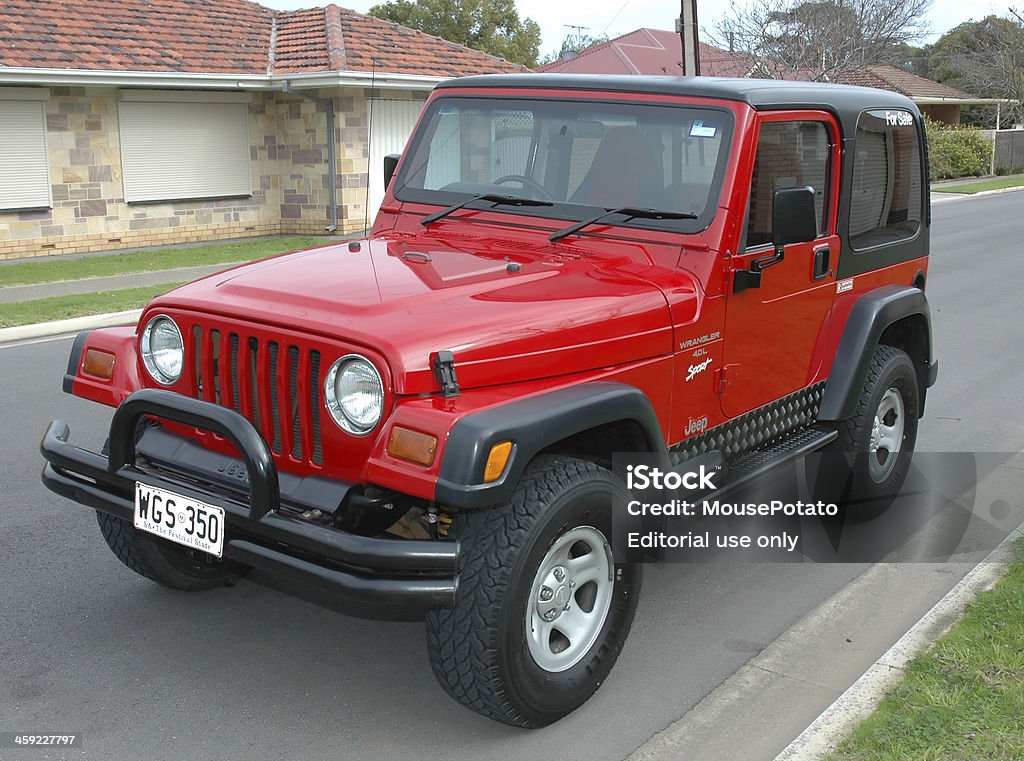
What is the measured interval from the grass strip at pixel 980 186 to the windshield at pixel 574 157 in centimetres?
3034

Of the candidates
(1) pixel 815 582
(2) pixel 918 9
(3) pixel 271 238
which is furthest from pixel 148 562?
(2) pixel 918 9

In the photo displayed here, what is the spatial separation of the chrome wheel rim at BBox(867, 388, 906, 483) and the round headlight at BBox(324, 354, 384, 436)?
3014mm

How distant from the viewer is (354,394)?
3.46m

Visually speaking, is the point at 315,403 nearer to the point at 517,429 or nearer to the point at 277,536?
the point at 277,536

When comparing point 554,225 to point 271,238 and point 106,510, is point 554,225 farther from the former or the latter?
point 271,238

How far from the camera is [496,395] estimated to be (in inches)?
137

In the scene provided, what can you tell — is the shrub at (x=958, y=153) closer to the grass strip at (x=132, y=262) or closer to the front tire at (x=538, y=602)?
the grass strip at (x=132, y=262)

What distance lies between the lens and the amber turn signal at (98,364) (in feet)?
13.8

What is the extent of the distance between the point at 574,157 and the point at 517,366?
4.99ft

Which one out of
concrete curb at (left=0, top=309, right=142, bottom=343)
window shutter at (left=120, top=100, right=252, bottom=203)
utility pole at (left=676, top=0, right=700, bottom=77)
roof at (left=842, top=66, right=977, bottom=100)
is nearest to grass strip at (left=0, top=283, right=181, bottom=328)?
concrete curb at (left=0, top=309, right=142, bottom=343)

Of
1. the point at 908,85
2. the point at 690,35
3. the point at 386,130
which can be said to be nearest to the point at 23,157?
the point at 386,130

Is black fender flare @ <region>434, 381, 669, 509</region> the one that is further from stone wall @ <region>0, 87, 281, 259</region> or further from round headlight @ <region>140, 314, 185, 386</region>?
stone wall @ <region>0, 87, 281, 259</region>

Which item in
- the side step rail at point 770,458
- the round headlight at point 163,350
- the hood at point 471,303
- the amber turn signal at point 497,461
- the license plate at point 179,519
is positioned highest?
the hood at point 471,303

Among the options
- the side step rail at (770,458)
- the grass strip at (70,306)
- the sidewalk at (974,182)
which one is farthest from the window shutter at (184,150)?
the sidewalk at (974,182)
